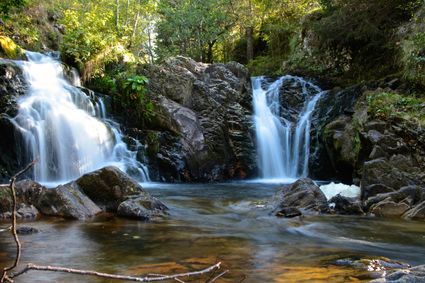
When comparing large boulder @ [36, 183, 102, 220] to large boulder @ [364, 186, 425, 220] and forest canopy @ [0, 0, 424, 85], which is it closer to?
forest canopy @ [0, 0, 424, 85]

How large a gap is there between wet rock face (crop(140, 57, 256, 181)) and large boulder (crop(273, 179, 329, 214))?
20.3 feet

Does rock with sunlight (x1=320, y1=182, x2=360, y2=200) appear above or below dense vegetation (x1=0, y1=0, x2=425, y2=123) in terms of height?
below

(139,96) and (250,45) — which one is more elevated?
(250,45)

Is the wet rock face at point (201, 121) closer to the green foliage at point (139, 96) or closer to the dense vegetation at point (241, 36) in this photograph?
the green foliage at point (139, 96)

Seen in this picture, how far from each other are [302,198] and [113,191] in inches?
152

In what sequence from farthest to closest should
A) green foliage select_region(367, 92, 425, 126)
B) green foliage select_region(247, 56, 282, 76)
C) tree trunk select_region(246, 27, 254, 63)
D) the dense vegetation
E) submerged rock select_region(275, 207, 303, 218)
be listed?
tree trunk select_region(246, 27, 254, 63) < green foliage select_region(247, 56, 282, 76) < the dense vegetation < green foliage select_region(367, 92, 425, 126) < submerged rock select_region(275, 207, 303, 218)

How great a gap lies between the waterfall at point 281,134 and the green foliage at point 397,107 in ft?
13.6

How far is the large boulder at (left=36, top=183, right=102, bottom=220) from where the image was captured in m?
8.41

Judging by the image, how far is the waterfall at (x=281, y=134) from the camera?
16578mm

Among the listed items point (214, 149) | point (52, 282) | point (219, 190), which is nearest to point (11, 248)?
point (52, 282)

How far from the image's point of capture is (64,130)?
47.0ft

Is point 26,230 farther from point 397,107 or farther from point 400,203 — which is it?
point 397,107

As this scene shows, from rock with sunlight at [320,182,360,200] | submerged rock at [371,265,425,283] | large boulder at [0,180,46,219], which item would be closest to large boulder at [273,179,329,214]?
rock with sunlight at [320,182,360,200]

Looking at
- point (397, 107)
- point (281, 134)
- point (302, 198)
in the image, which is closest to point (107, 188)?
point (302, 198)
